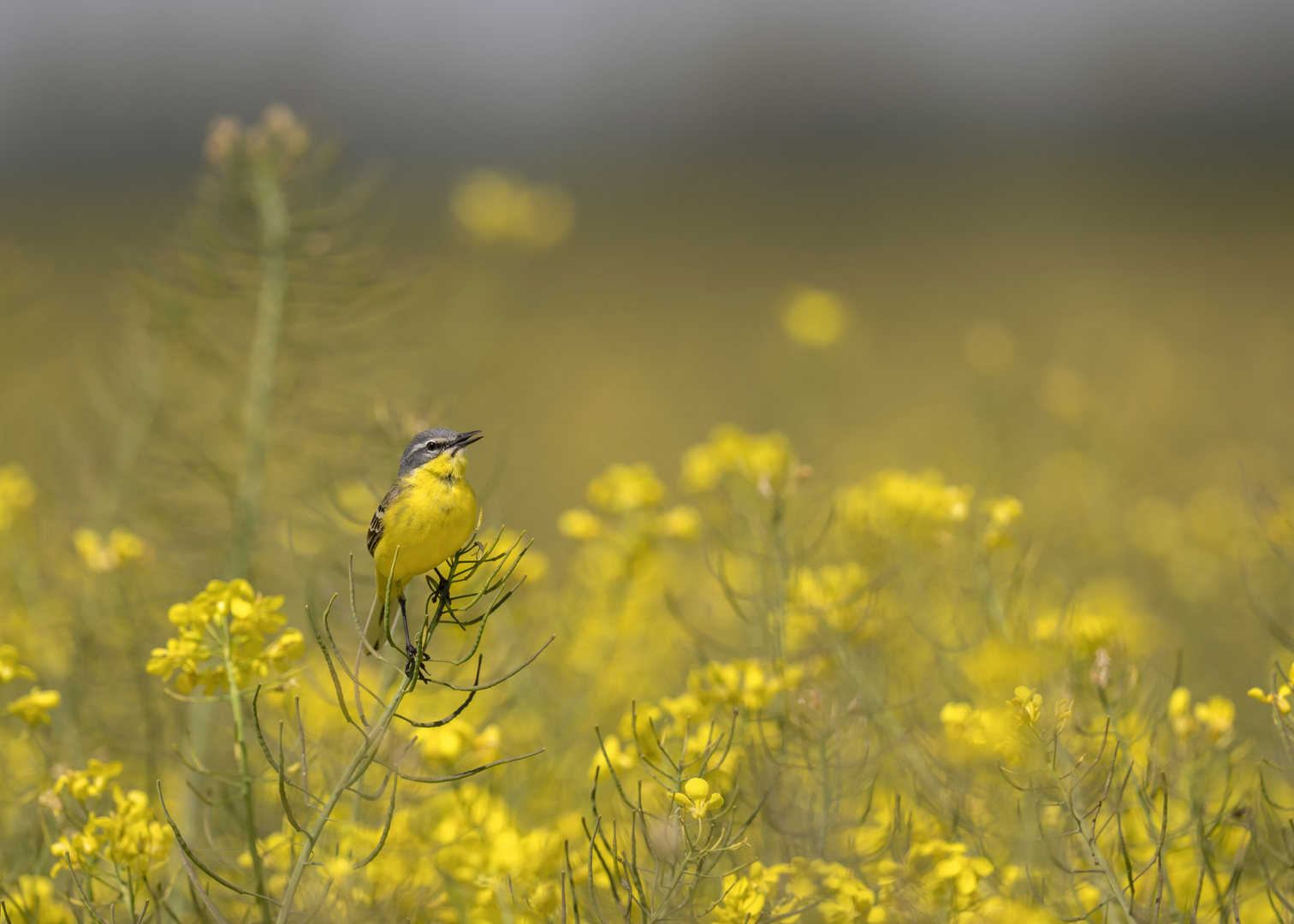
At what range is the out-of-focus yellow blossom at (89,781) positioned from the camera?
177 centimetres

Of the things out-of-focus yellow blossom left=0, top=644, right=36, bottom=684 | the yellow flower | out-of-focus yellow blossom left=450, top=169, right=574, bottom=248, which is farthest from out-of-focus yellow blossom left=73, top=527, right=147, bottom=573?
out-of-focus yellow blossom left=450, top=169, right=574, bottom=248

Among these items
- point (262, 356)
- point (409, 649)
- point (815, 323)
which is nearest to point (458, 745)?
point (409, 649)

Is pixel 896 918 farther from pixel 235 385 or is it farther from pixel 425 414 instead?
pixel 235 385

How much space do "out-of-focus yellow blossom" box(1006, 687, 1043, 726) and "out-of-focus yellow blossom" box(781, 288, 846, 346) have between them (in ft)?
14.5

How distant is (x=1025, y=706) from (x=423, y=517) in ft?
4.12

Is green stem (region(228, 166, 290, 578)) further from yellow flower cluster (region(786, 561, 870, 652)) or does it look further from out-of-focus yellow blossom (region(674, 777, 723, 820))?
out-of-focus yellow blossom (region(674, 777, 723, 820))

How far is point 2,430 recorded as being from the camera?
5.69 m

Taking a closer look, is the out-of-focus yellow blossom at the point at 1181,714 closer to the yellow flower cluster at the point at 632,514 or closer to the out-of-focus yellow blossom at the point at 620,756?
the out-of-focus yellow blossom at the point at 620,756

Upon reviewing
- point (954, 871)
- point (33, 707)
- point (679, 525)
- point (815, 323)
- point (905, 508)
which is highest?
point (815, 323)

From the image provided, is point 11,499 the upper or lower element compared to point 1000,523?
upper

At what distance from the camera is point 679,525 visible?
121 inches

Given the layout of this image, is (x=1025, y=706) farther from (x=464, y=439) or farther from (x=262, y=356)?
(x=262, y=356)

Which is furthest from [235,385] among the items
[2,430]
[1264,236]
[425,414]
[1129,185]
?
[1129,185]

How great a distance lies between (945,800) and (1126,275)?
21089mm
